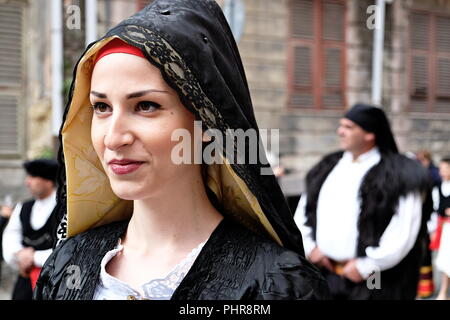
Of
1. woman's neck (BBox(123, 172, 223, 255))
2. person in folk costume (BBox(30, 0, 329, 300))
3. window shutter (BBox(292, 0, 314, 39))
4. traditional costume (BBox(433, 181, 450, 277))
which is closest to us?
person in folk costume (BBox(30, 0, 329, 300))

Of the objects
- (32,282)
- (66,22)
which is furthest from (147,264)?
(66,22)

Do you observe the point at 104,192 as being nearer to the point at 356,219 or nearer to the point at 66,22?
the point at 356,219

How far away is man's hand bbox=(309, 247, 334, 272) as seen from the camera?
3586mm

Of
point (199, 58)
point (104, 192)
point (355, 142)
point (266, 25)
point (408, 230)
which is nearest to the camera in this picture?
point (199, 58)

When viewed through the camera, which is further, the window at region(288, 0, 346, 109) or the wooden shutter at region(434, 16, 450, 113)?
the wooden shutter at region(434, 16, 450, 113)

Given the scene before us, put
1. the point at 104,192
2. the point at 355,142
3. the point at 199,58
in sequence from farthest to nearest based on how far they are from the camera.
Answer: the point at 355,142 → the point at 104,192 → the point at 199,58

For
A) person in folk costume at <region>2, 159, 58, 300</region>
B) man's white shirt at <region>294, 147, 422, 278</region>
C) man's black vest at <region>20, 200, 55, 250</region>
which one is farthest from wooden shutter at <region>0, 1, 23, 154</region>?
man's white shirt at <region>294, 147, 422, 278</region>

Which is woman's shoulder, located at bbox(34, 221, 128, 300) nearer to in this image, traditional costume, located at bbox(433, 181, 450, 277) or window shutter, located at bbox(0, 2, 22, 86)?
traditional costume, located at bbox(433, 181, 450, 277)

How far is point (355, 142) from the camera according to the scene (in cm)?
386

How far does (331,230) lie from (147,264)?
230 cm

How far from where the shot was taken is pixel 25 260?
Result: 4062 millimetres

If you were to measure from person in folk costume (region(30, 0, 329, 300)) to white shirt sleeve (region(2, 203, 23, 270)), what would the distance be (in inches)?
109

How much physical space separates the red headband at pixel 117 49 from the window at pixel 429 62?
32.5 ft

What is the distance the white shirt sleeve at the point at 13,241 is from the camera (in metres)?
4.18
